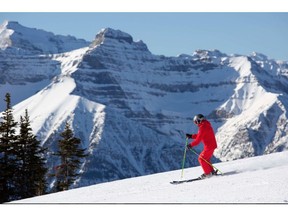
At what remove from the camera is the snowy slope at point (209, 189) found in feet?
59.1

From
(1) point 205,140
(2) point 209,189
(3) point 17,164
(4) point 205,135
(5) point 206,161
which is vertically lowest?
(2) point 209,189

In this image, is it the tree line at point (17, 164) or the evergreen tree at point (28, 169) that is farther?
the evergreen tree at point (28, 169)

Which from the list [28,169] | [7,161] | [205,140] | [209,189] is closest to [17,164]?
[28,169]

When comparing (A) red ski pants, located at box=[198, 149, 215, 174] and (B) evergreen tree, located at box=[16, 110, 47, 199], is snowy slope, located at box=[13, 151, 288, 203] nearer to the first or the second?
(A) red ski pants, located at box=[198, 149, 215, 174]

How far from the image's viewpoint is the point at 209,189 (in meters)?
19.7

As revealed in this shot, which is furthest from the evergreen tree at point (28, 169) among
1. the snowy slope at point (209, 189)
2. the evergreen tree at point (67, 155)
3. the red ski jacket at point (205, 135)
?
the red ski jacket at point (205, 135)

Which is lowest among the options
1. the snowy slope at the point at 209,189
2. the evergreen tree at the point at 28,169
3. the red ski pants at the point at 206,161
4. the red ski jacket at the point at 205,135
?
the snowy slope at the point at 209,189

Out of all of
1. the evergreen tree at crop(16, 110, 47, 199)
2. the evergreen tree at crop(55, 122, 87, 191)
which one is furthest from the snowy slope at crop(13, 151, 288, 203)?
the evergreen tree at crop(55, 122, 87, 191)

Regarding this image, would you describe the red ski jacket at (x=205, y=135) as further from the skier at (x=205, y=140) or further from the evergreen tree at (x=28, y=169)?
the evergreen tree at (x=28, y=169)

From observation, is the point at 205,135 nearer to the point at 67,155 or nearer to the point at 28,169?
the point at 28,169

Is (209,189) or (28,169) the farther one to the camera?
(28,169)
